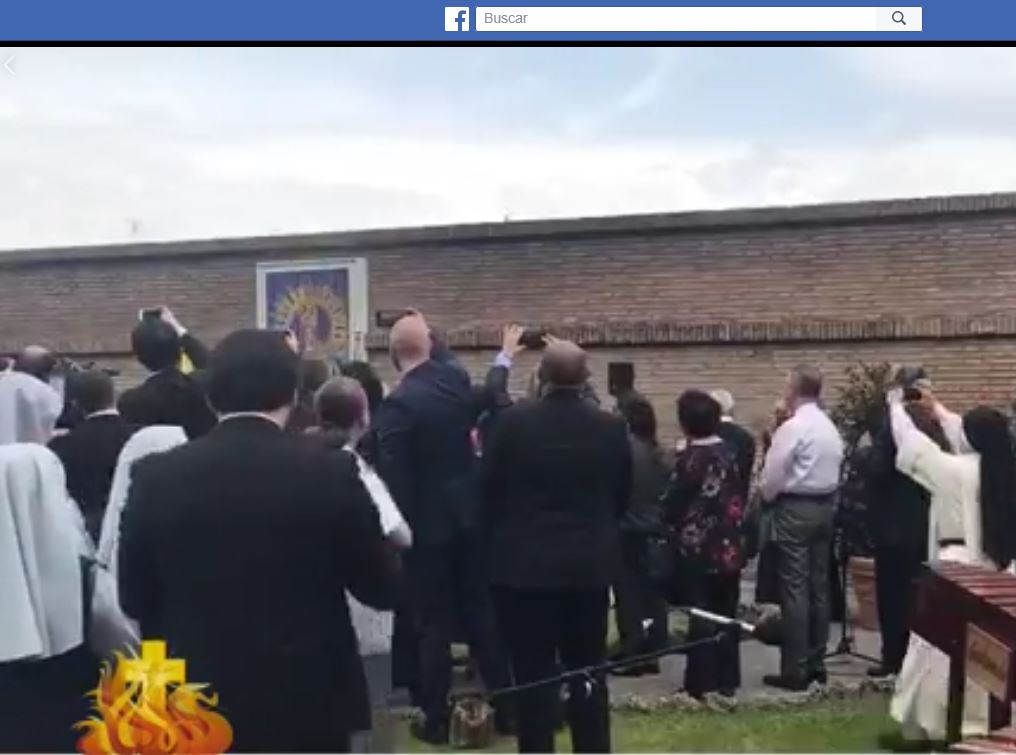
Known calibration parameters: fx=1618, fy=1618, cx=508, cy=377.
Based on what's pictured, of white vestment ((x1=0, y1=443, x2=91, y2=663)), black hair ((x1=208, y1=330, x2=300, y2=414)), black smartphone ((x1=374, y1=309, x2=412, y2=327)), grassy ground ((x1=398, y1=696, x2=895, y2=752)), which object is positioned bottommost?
grassy ground ((x1=398, y1=696, x2=895, y2=752))

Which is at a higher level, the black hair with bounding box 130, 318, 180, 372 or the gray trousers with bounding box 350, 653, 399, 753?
the black hair with bounding box 130, 318, 180, 372

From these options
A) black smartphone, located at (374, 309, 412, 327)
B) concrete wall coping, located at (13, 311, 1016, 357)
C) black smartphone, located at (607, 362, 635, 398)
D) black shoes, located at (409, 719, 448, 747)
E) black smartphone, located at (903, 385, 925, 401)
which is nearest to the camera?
black shoes, located at (409, 719, 448, 747)

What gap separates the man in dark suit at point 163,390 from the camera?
4668 millimetres

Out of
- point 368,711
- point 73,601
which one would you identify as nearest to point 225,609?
point 368,711

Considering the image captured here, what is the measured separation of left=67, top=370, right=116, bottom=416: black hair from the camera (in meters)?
4.91

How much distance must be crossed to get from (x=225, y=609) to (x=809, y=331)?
6905 millimetres

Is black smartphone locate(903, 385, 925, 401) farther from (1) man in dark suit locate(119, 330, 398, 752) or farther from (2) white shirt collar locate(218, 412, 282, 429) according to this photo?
(2) white shirt collar locate(218, 412, 282, 429)

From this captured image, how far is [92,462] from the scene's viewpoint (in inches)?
190

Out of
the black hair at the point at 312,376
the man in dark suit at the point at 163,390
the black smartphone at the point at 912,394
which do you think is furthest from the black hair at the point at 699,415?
the man in dark suit at the point at 163,390

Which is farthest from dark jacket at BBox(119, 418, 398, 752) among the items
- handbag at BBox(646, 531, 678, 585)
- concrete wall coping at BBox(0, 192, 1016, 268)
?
concrete wall coping at BBox(0, 192, 1016, 268)

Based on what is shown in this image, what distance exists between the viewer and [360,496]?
3.18 m

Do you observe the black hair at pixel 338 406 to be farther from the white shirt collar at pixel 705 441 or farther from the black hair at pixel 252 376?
the white shirt collar at pixel 705 441

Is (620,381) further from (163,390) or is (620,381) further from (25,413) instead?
(25,413)
